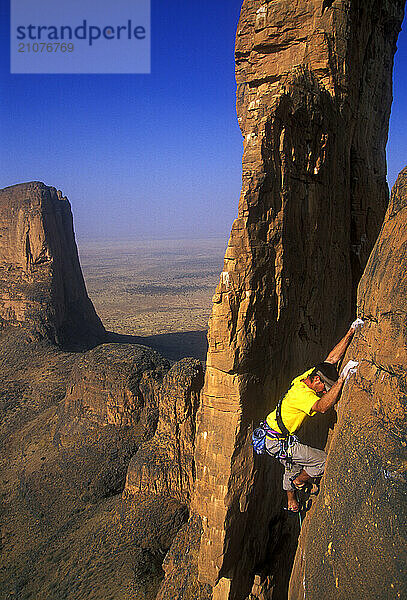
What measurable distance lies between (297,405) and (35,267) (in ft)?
58.7

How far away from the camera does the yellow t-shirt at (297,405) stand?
15.3 ft

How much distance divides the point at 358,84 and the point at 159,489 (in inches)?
324

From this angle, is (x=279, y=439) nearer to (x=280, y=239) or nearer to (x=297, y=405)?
(x=297, y=405)

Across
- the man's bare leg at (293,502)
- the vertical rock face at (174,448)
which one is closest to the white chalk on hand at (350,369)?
the man's bare leg at (293,502)

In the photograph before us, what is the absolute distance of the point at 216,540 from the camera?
536cm

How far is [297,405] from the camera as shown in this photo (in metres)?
4.74

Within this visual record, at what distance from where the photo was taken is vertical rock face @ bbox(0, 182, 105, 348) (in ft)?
63.5

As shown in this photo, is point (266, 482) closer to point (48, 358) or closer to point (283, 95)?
point (283, 95)

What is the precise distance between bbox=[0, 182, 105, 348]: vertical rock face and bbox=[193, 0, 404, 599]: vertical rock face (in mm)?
15100

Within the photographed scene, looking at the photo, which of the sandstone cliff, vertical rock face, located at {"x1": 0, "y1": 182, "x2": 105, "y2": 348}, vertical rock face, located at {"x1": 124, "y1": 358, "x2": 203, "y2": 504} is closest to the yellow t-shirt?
vertical rock face, located at {"x1": 124, "y1": 358, "x2": 203, "y2": 504}

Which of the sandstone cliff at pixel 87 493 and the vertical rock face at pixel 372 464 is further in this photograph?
Answer: the sandstone cliff at pixel 87 493

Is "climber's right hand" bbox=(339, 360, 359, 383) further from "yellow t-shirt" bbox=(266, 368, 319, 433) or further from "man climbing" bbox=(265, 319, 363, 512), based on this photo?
"yellow t-shirt" bbox=(266, 368, 319, 433)

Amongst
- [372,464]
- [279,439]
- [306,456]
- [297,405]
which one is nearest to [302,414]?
[297,405]

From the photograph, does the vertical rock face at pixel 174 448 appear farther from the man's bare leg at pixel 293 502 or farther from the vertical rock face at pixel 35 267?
the vertical rock face at pixel 35 267
